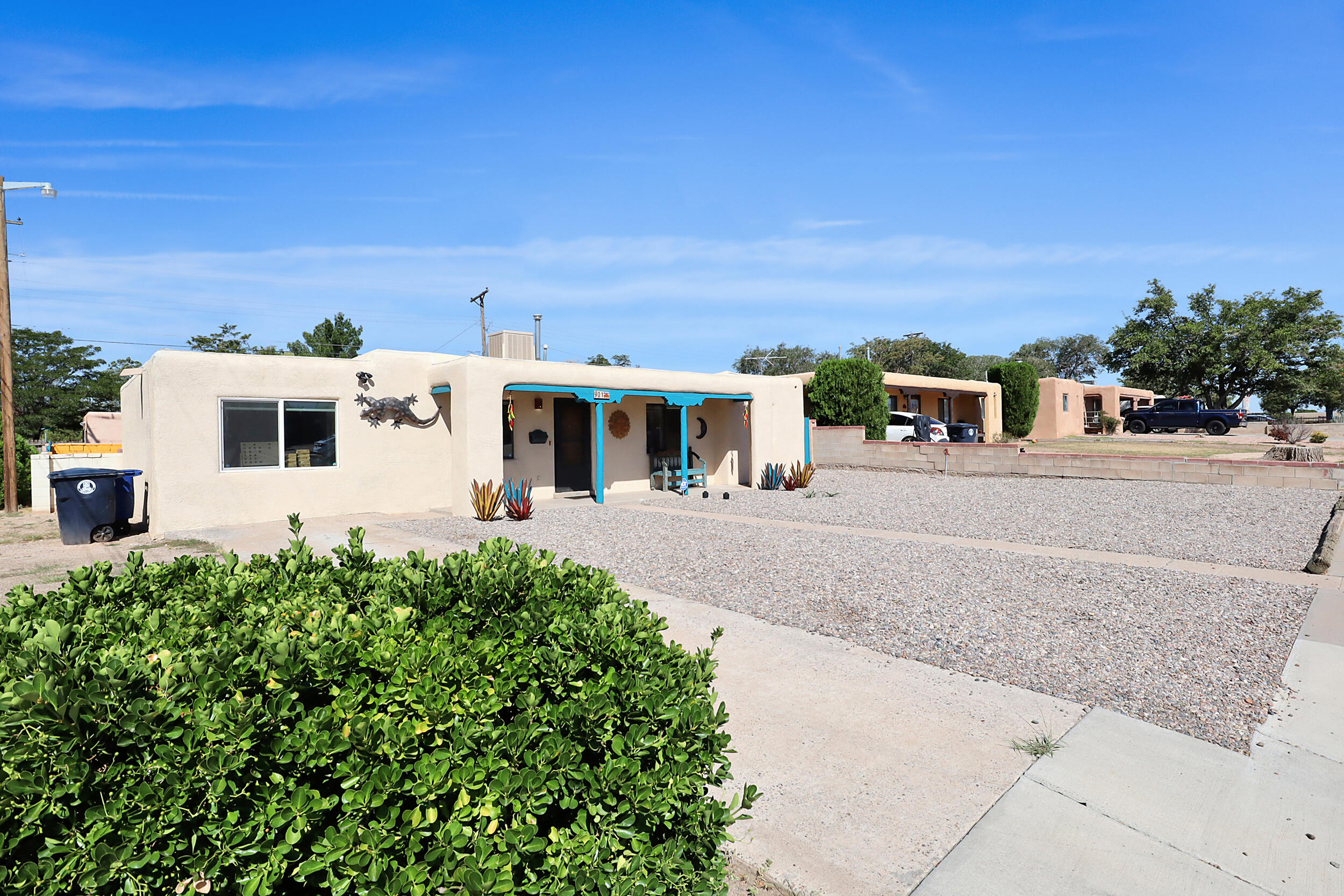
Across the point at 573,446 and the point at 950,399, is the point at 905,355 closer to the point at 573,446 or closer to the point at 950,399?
the point at 950,399

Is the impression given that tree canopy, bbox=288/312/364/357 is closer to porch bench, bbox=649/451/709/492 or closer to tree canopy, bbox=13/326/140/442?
tree canopy, bbox=13/326/140/442

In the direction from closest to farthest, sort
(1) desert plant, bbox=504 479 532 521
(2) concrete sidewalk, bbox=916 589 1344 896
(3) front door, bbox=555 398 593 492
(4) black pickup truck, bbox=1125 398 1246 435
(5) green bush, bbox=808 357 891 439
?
(2) concrete sidewalk, bbox=916 589 1344 896
(1) desert plant, bbox=504 479 532 521
(3) front door, bbox=555 398 593 492
(5) green bush, bbox=808 357 891 439
(4) black pickup truck, bbox=1125 398 1246 435

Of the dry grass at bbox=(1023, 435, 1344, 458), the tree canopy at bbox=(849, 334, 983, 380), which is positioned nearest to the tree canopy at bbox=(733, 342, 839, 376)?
the tree canopy at bbox=(849, 334, 983, 380)

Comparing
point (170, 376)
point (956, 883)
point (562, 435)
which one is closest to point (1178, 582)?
point (956, 883)

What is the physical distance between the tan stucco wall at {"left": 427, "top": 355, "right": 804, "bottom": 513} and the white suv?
6.11 metres

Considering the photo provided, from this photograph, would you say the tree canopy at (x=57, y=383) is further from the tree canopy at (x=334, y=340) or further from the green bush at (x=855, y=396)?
the green bush at (x=855, y=396)

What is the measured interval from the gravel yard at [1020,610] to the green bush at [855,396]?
12.5 metres

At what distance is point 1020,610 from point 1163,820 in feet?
11.0

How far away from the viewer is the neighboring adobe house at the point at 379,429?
1074 centimetres

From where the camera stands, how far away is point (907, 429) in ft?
76.6

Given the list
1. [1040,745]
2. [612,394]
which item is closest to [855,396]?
[612,394]

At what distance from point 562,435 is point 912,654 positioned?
35.8 feet

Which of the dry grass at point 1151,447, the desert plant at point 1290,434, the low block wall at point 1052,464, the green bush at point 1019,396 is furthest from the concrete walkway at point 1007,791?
the green bush at point 1019,396

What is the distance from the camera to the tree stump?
15.6 metres
